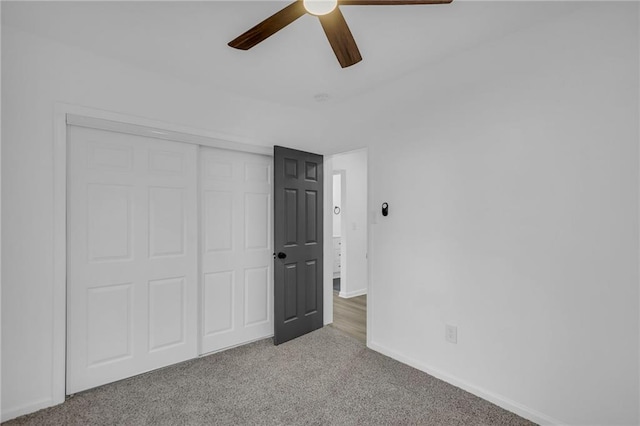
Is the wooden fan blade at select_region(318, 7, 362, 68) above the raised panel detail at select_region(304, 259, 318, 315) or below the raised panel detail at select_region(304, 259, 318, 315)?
above

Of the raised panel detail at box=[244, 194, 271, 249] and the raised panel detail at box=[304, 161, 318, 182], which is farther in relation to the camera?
the raised panel detail at box=[304, 161, 318, 182]

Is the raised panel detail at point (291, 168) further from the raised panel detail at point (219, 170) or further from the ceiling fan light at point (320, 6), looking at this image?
the ceiling fan light at point (320, 6)

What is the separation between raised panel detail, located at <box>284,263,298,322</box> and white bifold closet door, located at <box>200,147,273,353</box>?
242mm

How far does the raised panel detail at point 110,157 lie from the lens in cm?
236

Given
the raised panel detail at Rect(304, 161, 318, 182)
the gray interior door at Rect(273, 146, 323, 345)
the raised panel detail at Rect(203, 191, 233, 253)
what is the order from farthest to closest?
the raised panel detail at Rect(304, 161, 318, 182) < the gray interior door at Rect(273, 146, 323, 345) < the raised panel detail at Rect(203, 191, 233, 253)

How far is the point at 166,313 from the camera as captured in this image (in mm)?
2689

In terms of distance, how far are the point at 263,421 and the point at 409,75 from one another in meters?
2.83

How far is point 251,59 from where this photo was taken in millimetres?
2410

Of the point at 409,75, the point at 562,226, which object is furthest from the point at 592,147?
the point at 409,75

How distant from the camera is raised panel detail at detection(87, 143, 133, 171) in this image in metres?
2.36

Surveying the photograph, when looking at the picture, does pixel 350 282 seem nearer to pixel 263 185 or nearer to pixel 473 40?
pixel 263 185

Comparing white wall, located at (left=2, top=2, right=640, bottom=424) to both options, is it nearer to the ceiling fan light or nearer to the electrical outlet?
the electrical outlet

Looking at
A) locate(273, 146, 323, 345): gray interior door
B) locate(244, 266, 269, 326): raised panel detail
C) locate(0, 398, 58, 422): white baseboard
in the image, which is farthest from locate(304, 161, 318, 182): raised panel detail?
locate(0, 398, 58, 422): white baseboard

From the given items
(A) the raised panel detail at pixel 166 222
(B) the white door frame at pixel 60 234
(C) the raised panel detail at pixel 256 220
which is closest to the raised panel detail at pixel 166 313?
(A) the raised panel detail at pixel 166 222
